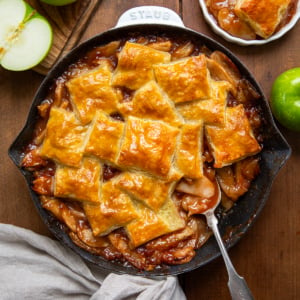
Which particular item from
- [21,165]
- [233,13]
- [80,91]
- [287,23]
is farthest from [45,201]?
[287,23]

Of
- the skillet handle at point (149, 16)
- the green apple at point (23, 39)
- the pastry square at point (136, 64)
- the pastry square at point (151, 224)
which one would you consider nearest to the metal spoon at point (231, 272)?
the pastry square at point (151, 224)

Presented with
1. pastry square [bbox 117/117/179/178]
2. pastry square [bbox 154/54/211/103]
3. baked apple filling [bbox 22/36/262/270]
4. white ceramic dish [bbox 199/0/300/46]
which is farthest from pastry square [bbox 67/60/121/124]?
white ceramic dish [bbox 199/0/300/46]

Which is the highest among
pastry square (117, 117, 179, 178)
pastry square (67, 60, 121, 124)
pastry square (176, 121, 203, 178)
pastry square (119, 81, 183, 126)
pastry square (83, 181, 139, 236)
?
pastry square (67, 60, 121, 124)

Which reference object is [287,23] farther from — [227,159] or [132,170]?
[132,170]

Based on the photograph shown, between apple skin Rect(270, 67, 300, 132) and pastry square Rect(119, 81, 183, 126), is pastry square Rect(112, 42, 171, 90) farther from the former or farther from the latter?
apple skin Rect(270, 67, 300, 132)

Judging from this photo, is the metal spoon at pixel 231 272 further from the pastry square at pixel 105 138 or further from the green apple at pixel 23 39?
the green apple at pixel 23 39

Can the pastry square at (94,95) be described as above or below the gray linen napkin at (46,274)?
above
